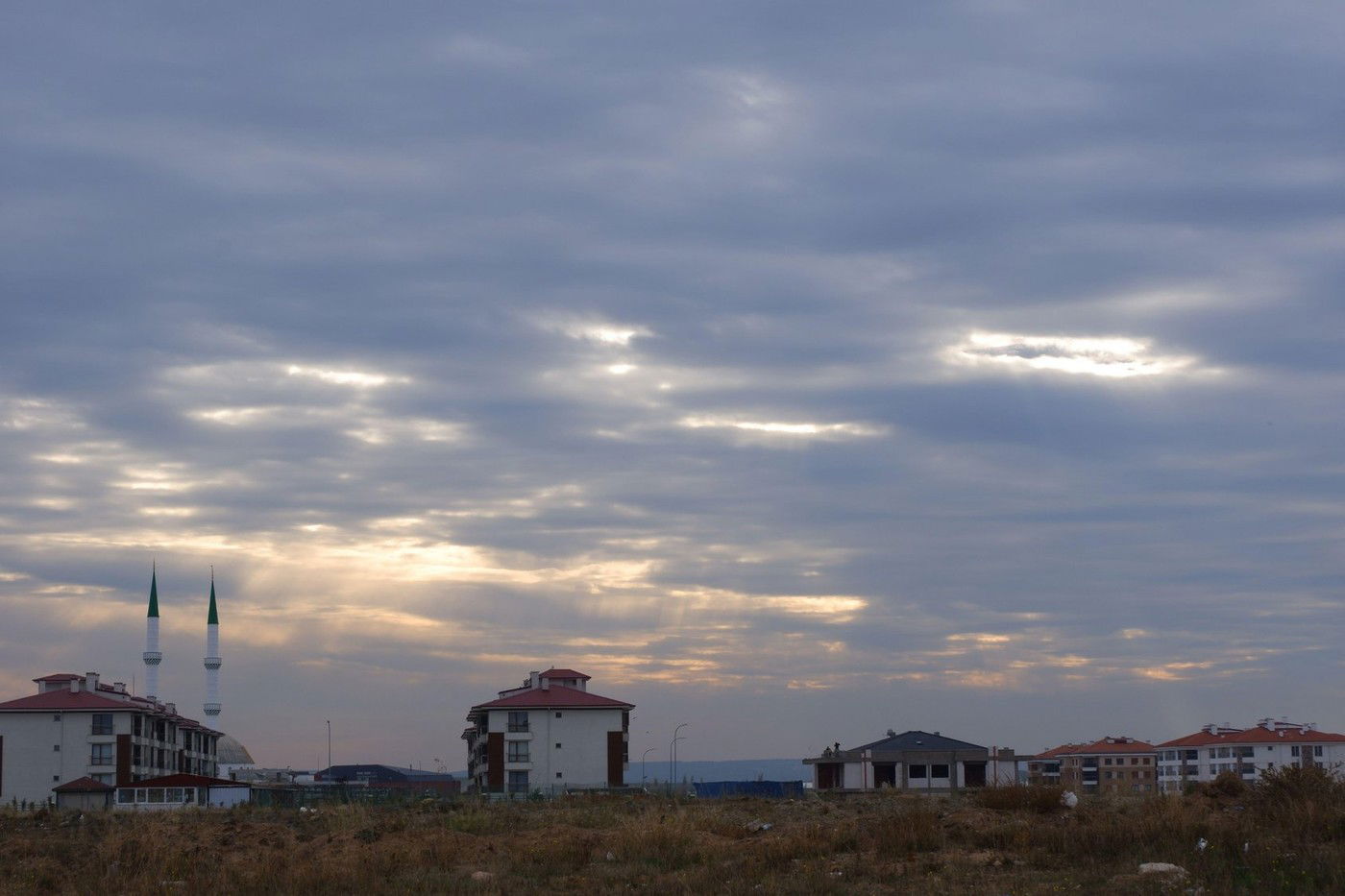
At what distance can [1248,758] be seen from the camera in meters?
163

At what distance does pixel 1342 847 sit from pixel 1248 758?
157 metres

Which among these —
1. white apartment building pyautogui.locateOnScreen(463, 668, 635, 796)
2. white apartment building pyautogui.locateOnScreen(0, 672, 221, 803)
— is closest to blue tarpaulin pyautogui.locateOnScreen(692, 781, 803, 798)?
white apartment building pyautogui.locateOnScreen(463, 668, 635, 796)

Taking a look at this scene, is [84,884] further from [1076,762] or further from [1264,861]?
[1076,762]

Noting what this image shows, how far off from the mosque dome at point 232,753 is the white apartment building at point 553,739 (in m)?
92.0

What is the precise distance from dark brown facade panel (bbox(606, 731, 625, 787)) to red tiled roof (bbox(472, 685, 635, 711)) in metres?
2.35

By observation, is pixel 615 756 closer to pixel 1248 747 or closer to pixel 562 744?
pixel 562 744

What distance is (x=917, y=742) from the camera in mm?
105625

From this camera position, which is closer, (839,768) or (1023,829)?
(1023,829)

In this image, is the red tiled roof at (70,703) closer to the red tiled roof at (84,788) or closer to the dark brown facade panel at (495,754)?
the red tiled roof at (84,788)

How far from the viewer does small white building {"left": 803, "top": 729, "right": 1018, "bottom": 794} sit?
10019cm

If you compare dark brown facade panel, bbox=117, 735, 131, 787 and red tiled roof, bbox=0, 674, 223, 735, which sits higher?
red tiled roof, bbox=0, 674, 223, 735

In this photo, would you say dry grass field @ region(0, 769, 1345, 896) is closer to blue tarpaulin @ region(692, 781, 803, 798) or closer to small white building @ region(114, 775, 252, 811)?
blue tarpaulin @ region(692, 781, 803, 798)

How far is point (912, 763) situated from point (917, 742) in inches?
186

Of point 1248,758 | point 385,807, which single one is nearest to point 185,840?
point 385,807
